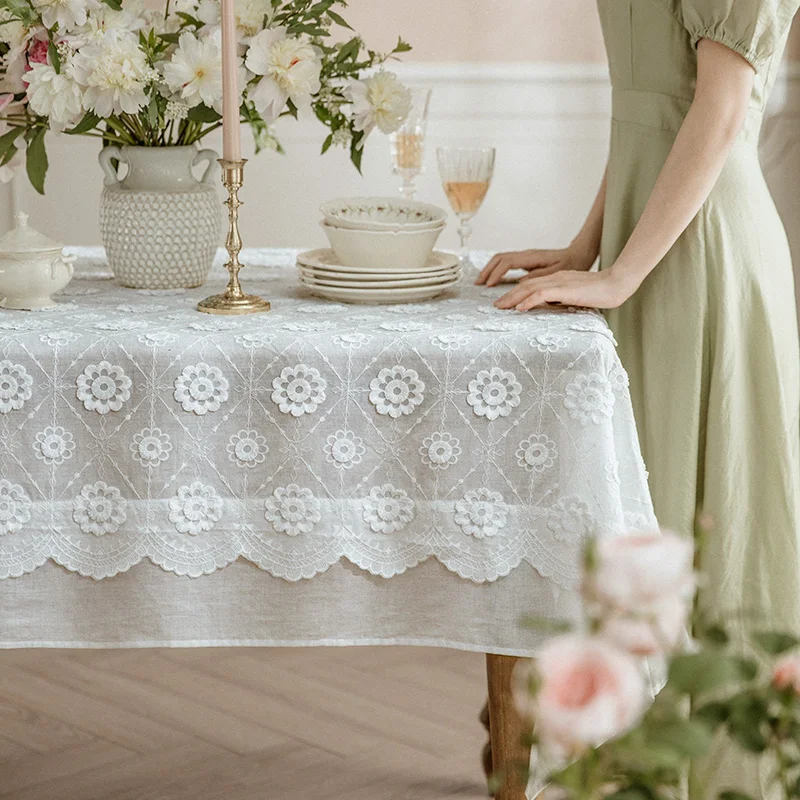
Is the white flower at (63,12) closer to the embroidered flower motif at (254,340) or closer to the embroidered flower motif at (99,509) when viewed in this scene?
the embroidered flower motif at (254,340)

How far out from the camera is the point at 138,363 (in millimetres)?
1314

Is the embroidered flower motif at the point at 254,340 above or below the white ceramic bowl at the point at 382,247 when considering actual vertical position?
below

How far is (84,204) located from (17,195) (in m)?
0.21

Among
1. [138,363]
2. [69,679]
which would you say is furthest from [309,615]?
[69,679]

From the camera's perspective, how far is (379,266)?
1.55m

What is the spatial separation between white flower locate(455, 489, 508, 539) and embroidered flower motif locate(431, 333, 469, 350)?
0.53 feet

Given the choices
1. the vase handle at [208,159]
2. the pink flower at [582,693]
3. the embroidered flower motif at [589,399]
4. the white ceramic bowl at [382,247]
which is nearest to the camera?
the pink flower at [582,693]

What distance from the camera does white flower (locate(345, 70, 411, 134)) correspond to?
1.56 m

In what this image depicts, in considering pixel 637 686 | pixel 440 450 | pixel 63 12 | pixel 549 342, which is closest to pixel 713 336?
pixel 549 342

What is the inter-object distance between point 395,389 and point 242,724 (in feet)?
3.95

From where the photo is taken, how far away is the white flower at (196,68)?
1473 millimetres

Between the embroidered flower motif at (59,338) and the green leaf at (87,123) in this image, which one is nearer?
Result: the embroidered flower motif at (59,338)

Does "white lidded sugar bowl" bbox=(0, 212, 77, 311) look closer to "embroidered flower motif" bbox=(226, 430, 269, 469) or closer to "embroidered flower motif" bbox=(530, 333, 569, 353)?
"embroidered flower motif" bbox=(226, 430, 269, 469)

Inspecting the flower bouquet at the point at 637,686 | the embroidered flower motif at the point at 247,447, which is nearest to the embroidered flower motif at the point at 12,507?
the embroidered flower motif at the point at 247,447
